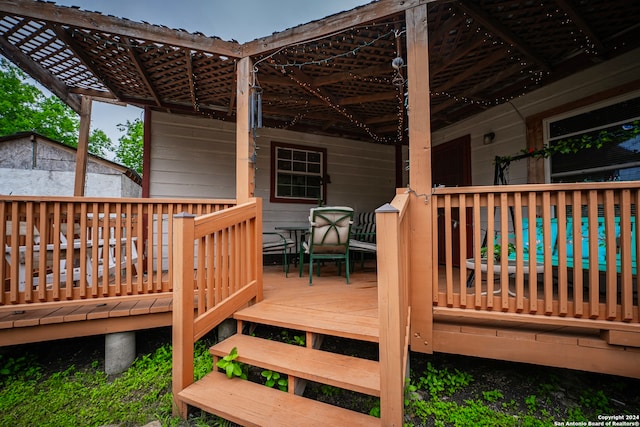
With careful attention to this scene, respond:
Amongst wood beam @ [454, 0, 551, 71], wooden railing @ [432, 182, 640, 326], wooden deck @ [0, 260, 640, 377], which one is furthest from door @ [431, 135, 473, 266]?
wooden deck @ [0, 260, 640, 377]

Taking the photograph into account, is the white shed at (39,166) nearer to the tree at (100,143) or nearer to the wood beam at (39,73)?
the wood beam at (39,73)

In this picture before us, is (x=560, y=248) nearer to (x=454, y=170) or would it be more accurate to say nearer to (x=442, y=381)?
(x=442, y=381)

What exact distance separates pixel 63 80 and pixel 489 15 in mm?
5098

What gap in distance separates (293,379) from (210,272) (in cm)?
92

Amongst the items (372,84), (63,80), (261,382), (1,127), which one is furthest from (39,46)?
(1,127)

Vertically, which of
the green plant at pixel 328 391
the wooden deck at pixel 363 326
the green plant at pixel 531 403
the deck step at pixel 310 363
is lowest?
the green plant at pixel 531 403

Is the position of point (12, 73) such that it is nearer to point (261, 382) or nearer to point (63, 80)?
point (63, 80)

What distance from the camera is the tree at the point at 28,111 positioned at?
17.5 m

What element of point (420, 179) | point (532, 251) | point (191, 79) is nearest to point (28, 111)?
point (191, 79)

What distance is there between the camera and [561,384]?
85.4 inches

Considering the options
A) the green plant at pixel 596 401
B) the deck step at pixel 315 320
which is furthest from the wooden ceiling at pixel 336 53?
the green plant at pixel 596 401

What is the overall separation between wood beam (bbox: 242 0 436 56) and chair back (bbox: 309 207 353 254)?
66.6 inches

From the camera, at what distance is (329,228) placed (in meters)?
3.24

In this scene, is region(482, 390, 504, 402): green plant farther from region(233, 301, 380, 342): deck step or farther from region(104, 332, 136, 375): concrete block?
region(104, 332, 136, 375): concrete block
